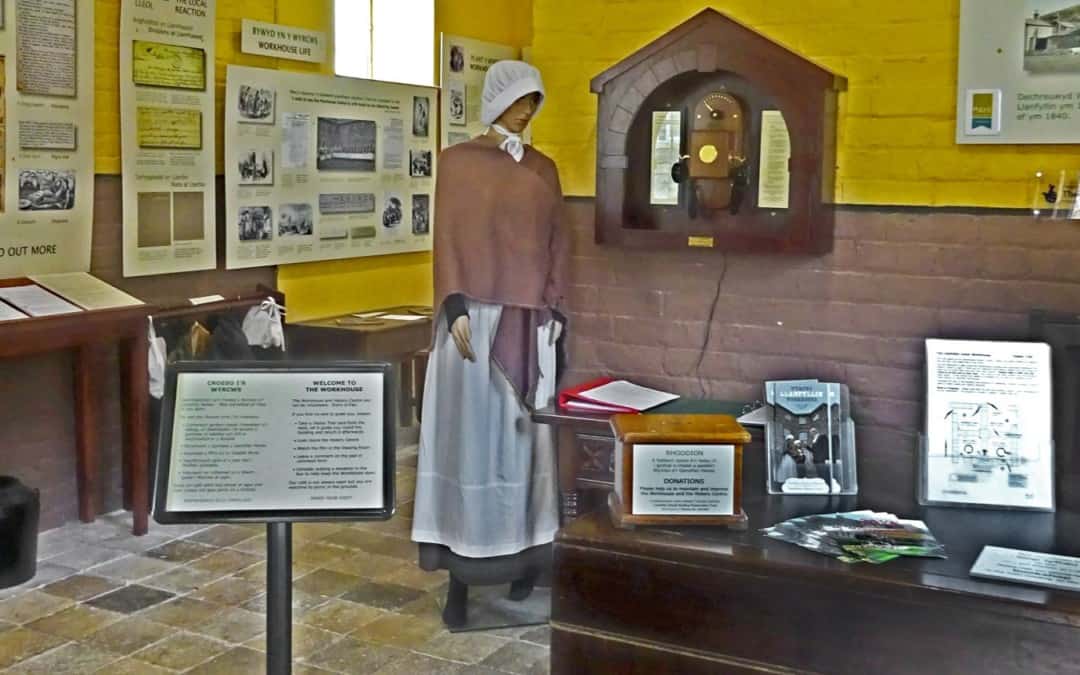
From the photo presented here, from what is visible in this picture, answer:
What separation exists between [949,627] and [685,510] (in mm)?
488

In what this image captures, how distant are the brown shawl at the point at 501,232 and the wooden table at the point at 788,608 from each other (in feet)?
4.32

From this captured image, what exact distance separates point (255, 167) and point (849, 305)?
3224 millimetres

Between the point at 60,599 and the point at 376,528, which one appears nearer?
the point at 60,599

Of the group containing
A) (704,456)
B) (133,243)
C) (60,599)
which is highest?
(133,243)

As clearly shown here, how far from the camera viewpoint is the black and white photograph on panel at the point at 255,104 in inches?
210

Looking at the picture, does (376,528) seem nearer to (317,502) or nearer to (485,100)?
(485,100)

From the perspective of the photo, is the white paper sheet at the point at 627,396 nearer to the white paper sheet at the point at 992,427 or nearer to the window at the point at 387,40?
the white paper sheet at the point at 992,427

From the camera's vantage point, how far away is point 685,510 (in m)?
2.15

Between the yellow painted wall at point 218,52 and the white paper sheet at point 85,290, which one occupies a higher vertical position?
the yellow painted wall at point 218,52

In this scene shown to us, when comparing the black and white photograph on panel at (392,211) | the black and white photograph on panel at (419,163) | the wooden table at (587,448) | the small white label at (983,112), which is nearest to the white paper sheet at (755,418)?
the wooden table at (587,448)

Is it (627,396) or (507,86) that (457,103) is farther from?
(627,396)

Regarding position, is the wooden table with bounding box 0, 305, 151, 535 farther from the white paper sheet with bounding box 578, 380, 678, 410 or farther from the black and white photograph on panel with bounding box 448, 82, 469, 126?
the black and white photograph on panel with bounding box 448, 82, 469, 126

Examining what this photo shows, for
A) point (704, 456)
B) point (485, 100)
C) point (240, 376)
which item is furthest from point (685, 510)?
point (485, 100)

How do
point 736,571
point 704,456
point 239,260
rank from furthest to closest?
point 239,260, point 704,456, point 736,571
